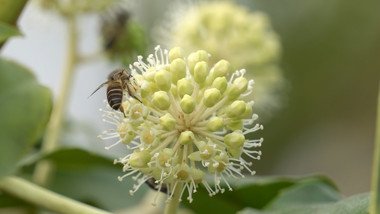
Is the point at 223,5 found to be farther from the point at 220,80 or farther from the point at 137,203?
the point at 220,80

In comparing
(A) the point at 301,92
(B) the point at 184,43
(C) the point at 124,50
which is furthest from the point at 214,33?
(A) the point at 301,92

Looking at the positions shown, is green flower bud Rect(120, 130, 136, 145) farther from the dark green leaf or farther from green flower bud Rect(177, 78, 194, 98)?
the dark green leaf

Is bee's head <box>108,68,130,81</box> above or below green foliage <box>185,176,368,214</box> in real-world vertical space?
above

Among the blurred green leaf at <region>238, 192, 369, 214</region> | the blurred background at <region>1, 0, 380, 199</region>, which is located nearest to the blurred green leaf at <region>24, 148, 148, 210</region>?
the blurred green leaf at <region>238, 192, 369, 214</region>

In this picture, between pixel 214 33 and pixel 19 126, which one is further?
pixel 214 33

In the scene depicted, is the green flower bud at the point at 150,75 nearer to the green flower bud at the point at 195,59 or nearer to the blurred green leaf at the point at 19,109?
the green flower bud at the point at 195,59

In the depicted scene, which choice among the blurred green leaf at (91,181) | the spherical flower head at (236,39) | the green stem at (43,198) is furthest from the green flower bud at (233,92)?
the spherical flower head at (236,39)
